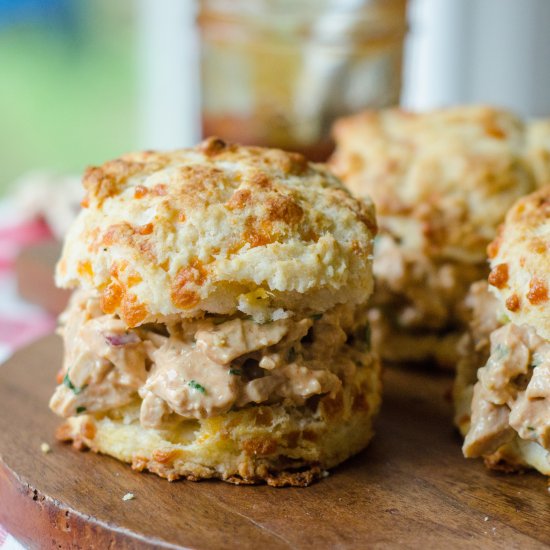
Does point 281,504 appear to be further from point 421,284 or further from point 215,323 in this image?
point 421,284

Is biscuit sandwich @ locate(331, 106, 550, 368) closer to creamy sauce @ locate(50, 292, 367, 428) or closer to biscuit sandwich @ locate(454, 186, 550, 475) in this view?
biscuit sandwich @ locate(454, 186, 550, 475)

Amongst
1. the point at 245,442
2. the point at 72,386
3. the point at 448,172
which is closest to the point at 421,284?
the point at 448,172

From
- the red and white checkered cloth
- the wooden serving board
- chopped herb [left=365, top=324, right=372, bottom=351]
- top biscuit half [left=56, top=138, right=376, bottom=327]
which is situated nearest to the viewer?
the wooden serving board

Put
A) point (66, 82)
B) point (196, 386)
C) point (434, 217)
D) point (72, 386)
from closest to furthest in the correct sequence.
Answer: point (196, 386) → point (72, 386) → point (434, 217) → point (66, 82)

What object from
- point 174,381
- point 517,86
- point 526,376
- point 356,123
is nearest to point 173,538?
point 174,381

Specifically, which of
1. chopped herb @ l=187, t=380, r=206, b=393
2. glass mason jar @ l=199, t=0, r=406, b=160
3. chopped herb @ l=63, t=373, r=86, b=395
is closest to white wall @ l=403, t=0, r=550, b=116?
glass mason jar @ l=199, t=0, r=406, b=160
